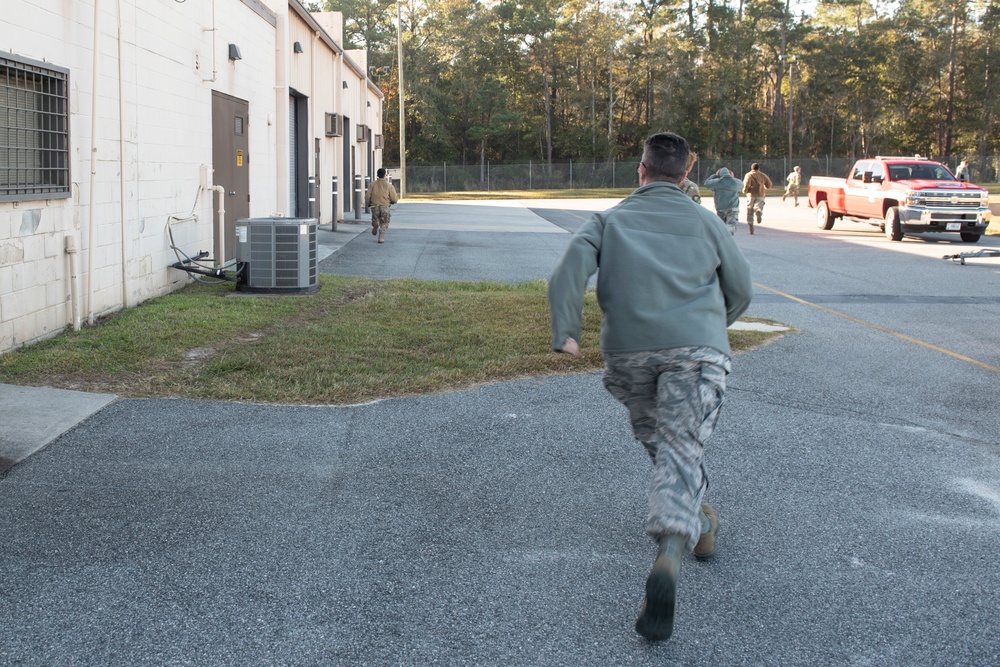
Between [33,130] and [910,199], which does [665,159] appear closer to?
[33,130]

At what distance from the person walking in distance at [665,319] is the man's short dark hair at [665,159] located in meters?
0.16

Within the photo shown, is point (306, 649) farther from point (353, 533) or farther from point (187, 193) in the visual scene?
point (187, 193)

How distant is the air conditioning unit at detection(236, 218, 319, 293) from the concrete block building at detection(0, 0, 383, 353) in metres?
0.94

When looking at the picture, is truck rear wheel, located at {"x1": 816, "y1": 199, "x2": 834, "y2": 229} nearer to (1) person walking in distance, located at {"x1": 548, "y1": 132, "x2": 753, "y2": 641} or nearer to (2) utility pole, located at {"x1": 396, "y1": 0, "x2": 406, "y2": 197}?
(2) utility pole, located at {"x1": 396, "y1": 0, "x2": 406, "y2": 197}

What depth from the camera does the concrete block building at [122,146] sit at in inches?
355

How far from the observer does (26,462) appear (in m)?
6.05

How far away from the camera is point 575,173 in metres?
72.8

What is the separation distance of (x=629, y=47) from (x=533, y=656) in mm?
80438

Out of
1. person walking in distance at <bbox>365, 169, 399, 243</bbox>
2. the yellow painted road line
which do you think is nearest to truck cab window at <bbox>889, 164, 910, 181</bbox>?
the yellow painted road line

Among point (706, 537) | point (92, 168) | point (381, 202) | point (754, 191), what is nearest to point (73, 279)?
point (92, 168)

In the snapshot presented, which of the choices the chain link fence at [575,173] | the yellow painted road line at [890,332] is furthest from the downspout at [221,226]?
the chain link fence at [575,173]

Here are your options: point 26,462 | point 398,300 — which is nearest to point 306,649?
point 26,462

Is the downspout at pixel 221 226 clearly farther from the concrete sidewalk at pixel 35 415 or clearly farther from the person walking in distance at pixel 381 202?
the person walking in distance at pixel 381 202

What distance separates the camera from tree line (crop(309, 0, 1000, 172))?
7781 cm
